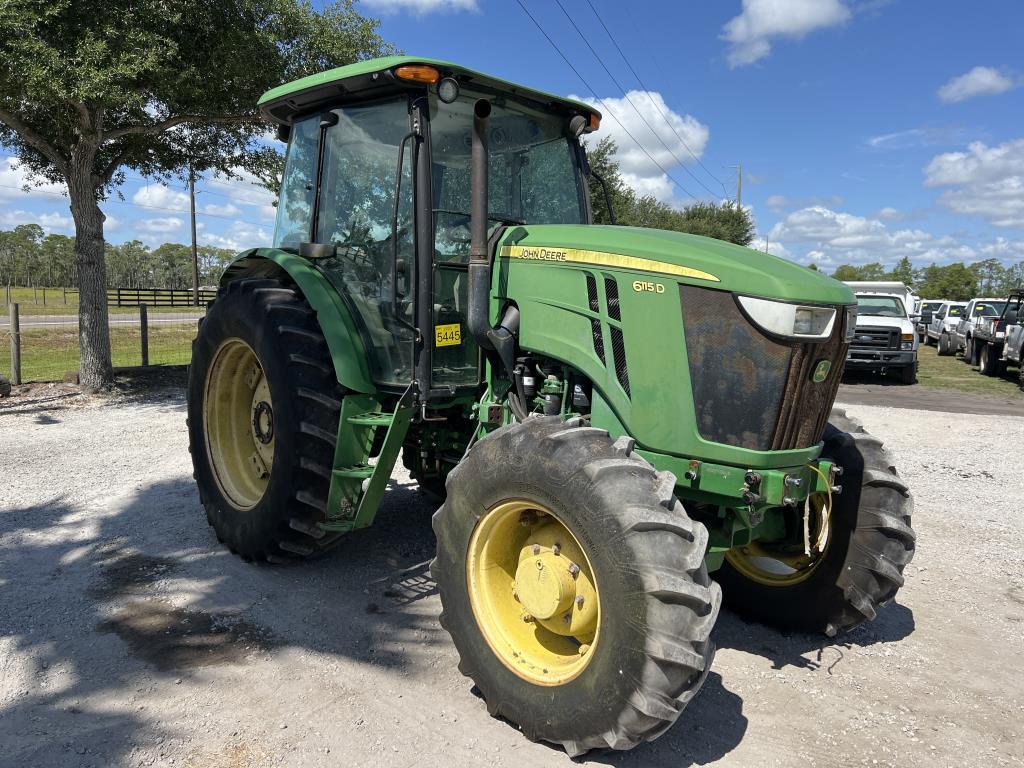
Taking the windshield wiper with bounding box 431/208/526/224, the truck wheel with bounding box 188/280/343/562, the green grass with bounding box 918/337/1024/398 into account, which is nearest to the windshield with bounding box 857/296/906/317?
the green grass with bounding box 918/337/1024/398

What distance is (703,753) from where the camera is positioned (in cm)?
275

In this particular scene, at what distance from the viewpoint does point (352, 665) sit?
3.32 metres

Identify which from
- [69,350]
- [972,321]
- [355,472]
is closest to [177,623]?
[355,472]

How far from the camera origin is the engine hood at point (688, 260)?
2814mm

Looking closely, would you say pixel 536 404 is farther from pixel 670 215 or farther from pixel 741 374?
pixel 670 215

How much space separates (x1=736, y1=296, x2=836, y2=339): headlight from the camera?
2.79 metres

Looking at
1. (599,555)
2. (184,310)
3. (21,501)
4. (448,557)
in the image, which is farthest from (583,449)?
(184,310)

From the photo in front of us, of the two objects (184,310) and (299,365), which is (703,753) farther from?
(184,310)

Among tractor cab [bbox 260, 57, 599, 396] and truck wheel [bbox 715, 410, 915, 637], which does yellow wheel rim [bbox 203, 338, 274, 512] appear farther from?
truck wheel [bbox 715, 410, 915, 637]

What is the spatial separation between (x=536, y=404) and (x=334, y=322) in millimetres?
1216

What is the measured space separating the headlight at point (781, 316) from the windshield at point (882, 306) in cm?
1429

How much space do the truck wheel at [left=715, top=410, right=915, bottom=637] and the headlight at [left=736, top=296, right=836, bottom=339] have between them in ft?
3.45

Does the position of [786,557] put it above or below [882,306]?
below

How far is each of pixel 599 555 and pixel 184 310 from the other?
38475mm
